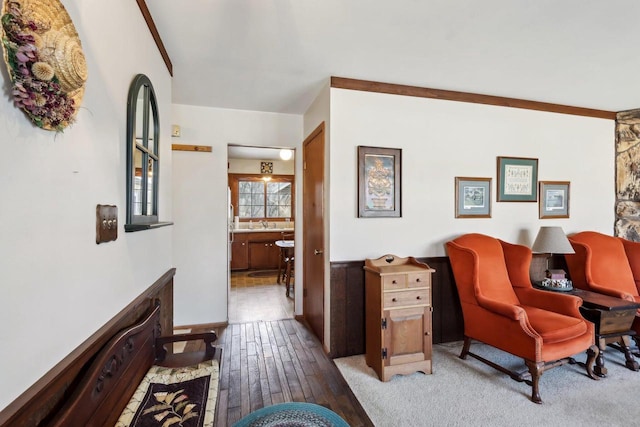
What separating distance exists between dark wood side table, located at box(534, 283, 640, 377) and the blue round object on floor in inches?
90.3

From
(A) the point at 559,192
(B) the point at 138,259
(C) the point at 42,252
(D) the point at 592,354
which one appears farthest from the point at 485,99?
(C) the point at 42,252

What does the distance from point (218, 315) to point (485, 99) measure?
3793 millimetres

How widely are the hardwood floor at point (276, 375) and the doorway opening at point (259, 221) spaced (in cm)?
141

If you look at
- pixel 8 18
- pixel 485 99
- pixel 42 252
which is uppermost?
pixel 485 99

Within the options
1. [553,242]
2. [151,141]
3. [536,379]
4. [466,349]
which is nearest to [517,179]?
[553,242]

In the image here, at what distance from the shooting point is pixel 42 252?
0.82 m

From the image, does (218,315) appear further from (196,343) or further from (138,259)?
(138,259)

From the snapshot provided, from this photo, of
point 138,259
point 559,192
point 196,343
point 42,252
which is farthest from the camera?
point 559,192

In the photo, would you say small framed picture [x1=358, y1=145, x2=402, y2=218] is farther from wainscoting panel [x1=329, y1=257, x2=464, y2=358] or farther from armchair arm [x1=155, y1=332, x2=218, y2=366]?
armchair arm [x1=155, y1=332, x2=218, y2=366]

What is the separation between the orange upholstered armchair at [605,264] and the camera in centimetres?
303

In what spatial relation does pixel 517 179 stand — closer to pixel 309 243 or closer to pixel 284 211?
pixel 309 243

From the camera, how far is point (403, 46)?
7.25 ft

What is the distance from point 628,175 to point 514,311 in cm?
293

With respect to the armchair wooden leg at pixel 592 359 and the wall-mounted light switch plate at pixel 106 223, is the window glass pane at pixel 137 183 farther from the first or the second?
the armchair wooden leg at pixel 592 359
